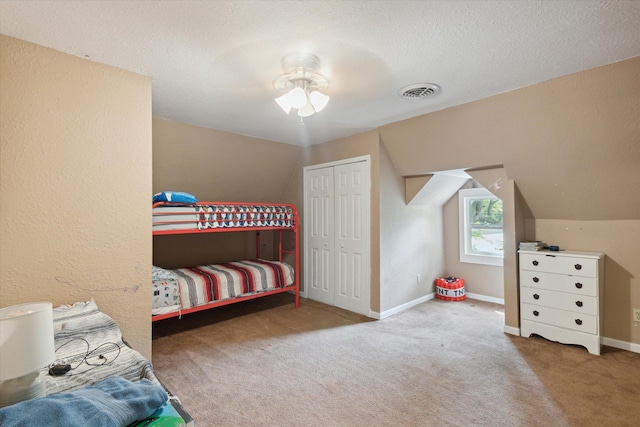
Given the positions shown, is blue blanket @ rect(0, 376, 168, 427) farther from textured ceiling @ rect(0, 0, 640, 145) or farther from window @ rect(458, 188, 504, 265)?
window @ rect(458, 188, 504, 265)

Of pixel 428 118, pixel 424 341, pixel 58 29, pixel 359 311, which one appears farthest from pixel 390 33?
pixel 359 311

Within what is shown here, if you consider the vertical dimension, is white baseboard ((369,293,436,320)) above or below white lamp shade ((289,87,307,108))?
below

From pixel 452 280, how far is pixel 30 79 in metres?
4.88

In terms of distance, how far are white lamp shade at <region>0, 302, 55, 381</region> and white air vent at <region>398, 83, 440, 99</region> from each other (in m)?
2.56

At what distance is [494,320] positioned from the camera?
355 cm

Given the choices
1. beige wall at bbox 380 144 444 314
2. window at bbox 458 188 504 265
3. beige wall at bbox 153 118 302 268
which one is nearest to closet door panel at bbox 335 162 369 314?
beige wall at bbox 380 144 444 314

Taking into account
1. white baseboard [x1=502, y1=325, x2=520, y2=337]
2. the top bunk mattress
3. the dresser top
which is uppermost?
the top bunk mattress

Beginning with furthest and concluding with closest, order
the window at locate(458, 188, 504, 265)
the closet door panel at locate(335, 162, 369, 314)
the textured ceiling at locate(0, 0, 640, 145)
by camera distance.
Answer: the window at locate(458, 188, 504, 265), the closet door panel at locate(335, 162, 369, 314), the textured ceiling at locate(0, 0, 640, 145)

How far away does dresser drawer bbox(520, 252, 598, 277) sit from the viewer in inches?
108

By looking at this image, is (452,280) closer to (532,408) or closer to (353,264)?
(353,264)

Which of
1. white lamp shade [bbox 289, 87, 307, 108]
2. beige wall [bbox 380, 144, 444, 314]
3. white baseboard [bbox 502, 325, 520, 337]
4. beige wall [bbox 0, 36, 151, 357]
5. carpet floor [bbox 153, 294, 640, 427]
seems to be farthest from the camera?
beige wall [bbox 380, 144, 444, 314]

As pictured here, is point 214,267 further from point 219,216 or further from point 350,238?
point 350,238

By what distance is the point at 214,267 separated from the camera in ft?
12.9

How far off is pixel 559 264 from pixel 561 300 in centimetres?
34
